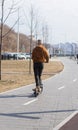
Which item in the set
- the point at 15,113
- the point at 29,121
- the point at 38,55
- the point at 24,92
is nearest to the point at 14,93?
the point at 24,92

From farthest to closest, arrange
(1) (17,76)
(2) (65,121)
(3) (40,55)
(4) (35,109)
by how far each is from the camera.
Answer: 1. (1) (17,76)
2. (3) (40,55)
3. (4) (35,109)
4. (2) (65,121)

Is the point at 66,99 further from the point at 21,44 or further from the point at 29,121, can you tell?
the point at 21,44

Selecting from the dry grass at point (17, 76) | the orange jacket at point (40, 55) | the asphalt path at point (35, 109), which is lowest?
the dry grass at point (17, 76)

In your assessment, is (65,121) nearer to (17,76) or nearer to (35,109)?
(35,109)

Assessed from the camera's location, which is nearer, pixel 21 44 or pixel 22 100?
pixel 22 100

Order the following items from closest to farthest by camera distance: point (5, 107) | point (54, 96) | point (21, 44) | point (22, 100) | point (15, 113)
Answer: point (15, 113) < point (5, 107) < point (22, 100) < point (54, 96) < point (21, 44)

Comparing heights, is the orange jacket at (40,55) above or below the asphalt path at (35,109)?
above

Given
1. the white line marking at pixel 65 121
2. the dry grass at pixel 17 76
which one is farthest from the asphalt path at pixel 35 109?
the dry grass at pixel 17 76

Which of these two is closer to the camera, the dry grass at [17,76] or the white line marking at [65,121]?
the white line marking at [65,121]

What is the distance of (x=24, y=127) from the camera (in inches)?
406

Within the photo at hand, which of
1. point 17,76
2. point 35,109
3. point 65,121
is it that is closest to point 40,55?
point 35,109

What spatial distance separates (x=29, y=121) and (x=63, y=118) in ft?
3.13

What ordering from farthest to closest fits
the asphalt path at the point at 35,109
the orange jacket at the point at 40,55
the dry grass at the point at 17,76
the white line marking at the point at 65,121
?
1. the dry grass at the point at 17,76
2. the orange jacket at the point at 40,55
3. the asphalt path at the point at 35,109
4. the white line marking at the point at 65,121

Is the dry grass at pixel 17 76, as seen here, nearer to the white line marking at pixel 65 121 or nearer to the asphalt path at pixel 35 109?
the asphalt path at pixel 35 109
